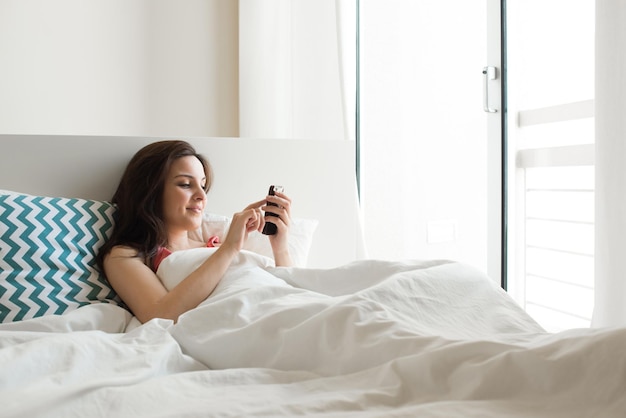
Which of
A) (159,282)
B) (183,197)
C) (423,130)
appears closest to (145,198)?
(183,197)

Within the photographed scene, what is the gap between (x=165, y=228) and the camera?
1.67 meters

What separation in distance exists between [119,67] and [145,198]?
3.99 ft

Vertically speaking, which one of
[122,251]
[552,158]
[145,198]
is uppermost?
[552,158]

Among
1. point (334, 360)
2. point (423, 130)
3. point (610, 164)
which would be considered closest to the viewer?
point (334, 360)

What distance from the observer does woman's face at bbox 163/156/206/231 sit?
165 centimetres

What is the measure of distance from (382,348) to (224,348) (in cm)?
29

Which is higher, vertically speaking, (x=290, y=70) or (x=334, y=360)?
(x=290, y=70)

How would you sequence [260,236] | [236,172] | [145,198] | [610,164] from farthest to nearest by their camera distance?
[236,172] < [260,236] < [145,198] < [610,164]

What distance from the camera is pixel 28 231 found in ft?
4.59

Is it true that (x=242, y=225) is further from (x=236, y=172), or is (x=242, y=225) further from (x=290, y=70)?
(x=290, y=70)

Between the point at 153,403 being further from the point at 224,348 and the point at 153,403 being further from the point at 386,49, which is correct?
the point at 386,49

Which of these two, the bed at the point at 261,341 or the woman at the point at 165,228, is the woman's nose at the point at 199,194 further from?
the bed at the point at 261,341

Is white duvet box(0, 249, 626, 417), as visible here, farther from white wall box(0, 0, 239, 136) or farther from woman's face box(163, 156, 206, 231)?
white wall box(0, 0, 239, 136)

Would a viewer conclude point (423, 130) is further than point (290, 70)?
Yes
